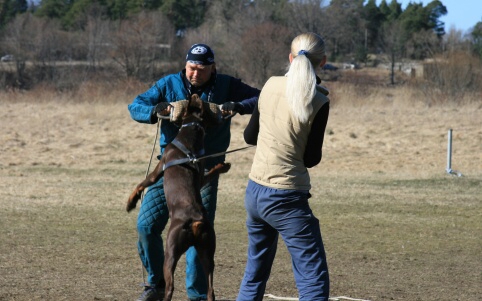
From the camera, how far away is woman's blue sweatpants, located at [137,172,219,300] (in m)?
6.18

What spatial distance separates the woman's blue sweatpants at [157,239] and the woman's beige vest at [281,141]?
1.29 meters

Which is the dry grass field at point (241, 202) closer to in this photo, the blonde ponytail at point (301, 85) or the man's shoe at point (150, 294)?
the man's shoe at point (150, 294)

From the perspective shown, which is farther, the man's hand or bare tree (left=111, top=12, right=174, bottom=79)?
bare tree (left=111, top=12, right=174, bottom=79)

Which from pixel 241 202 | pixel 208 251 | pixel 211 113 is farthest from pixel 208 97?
pixel 241 202

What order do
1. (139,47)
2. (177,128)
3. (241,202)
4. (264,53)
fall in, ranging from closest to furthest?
(177,128) → (241,202) → (264,53) → (139,47)

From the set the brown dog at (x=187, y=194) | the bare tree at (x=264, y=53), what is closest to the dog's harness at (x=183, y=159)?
the brown dog at (x=187, y=194)

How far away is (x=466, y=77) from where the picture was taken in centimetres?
3350

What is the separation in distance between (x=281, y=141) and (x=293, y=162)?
0.14m

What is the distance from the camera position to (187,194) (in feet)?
18.0

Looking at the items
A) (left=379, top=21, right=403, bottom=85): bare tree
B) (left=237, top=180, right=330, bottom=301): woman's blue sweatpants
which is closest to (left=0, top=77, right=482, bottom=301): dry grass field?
(left=237, top=180, right=330, bottom=301): woman's blue sweatpants

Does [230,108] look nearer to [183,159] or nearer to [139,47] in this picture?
[183,159]

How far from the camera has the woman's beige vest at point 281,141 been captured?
4852 mm

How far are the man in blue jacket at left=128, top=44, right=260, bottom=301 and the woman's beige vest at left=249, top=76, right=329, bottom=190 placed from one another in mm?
1096

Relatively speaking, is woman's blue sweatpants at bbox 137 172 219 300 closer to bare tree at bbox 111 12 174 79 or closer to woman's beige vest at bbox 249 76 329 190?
woman's beige vest at bbox 249 76 329 190
